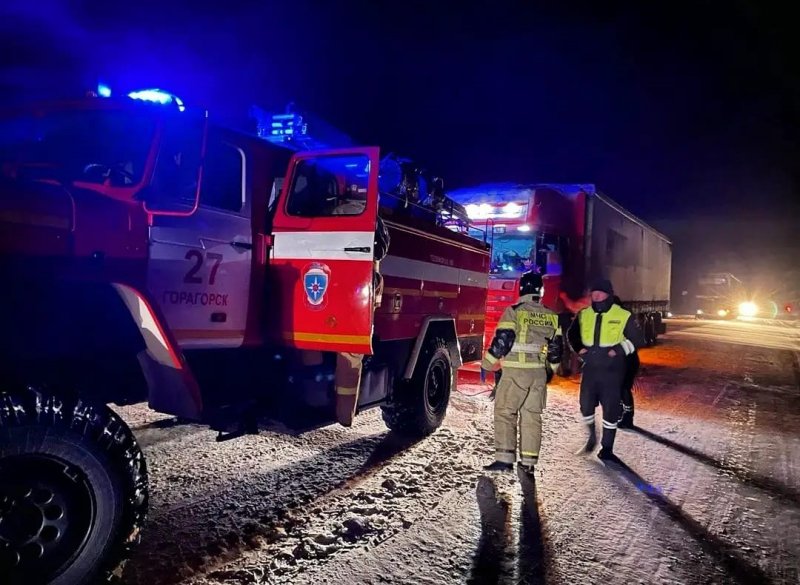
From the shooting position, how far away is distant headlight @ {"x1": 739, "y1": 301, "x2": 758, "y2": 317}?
52.7 m

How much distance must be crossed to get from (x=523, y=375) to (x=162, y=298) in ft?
9.93

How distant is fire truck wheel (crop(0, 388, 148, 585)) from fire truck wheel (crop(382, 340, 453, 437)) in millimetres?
3097

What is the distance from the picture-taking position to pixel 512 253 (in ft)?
32.6

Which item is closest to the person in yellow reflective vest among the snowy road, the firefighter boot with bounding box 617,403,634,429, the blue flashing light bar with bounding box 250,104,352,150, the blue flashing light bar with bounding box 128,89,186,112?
the snowy road

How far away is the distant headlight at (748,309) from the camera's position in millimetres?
52700

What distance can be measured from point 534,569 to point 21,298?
3.10m

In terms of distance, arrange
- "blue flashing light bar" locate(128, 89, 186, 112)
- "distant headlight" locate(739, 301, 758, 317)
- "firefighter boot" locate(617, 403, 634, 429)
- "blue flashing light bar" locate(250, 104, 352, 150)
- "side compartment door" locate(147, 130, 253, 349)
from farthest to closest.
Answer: "distant headlight" locate(739, 301, 758, 317)
"firefighter boot" locate(617, 403, 634, 429)
"blue flashing light bar" locate(250, 104, 352, 150)
"blue flashing light bar" locate(128, 89, 186, 112)
"side compartment door" locate(147, 130, 253, 349)

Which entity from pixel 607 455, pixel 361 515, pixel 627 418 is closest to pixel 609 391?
pixel 607 455

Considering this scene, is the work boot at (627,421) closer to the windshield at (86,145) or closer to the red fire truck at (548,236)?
the red fire truck at (548,236)

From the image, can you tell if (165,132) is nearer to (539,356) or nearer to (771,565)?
(539,356)

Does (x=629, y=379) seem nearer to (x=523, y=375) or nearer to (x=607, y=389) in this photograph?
(x=607, y=389)

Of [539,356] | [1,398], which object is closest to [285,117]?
[539,356]

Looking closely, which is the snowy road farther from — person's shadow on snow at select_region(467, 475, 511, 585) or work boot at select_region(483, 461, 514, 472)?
work boot at select_region(483, 461, 514, 472)

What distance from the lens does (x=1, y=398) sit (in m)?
2.36
